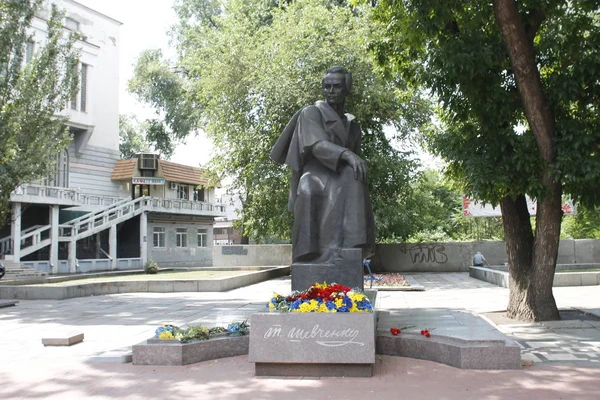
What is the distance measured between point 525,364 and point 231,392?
3.43 meters

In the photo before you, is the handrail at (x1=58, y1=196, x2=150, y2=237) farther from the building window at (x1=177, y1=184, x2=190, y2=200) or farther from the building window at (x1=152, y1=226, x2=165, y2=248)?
the building window at (x1=177, y1=184, x2=190, y2=200)

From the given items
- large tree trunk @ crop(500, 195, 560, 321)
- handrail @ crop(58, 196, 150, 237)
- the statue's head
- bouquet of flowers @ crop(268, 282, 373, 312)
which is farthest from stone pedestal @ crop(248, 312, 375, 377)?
handrail @ crop(58, 196, 150, 237)

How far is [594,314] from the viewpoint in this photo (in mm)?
10805

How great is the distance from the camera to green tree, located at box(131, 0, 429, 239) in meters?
23.3

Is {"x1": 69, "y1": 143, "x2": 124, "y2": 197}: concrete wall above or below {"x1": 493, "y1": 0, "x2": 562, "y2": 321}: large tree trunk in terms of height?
above

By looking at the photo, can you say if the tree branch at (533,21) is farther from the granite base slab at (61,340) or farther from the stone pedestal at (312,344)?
the granite base slab at (61,340)

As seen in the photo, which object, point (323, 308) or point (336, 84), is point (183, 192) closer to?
point (336, 84)

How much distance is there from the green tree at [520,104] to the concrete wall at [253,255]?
20.9 meters

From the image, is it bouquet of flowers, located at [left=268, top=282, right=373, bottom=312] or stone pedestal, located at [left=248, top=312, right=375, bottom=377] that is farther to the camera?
bouquet of flowers, located at [left=268, top=282, right=373, bottom=312]

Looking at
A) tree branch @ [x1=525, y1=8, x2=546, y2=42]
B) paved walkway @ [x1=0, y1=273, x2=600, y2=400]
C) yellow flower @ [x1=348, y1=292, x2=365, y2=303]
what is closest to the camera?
paved walkway @ [x1=0, y1=273, x2=600, y2=400]

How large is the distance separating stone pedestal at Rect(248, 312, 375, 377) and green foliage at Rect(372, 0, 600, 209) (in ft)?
14.5

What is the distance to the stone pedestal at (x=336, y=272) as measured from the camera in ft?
24.9

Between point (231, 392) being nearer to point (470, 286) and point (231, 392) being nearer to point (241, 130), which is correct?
point (470, 286)

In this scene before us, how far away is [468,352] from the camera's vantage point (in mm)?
6445
